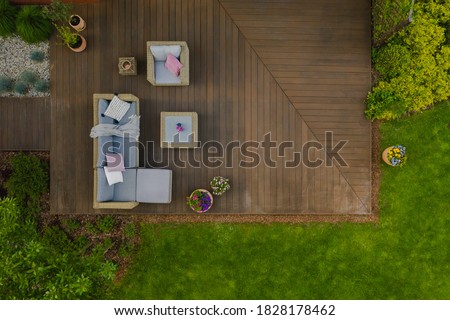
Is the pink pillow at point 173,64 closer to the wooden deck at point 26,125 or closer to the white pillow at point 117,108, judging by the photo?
the white pillow at point 117,108

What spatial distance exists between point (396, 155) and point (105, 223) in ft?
24.8

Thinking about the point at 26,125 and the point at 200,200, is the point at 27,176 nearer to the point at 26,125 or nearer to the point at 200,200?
the point at 26,125

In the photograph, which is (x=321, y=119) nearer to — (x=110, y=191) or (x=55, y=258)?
(x=110, y=191)

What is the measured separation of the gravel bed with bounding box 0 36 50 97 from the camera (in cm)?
963

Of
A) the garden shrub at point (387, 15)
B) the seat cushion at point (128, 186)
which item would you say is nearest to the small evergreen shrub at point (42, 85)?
the seat cushion at point (128, 186)

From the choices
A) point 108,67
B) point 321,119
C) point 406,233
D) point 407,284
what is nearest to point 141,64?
point 108,67

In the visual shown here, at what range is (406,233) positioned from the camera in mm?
9734

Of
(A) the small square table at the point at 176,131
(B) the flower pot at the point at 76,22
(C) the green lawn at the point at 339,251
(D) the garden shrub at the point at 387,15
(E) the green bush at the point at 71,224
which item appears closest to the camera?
(D) the garden shrub at the point at 387,15

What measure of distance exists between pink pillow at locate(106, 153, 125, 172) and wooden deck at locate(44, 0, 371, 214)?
758 millimetres

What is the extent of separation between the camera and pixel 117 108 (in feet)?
29.2

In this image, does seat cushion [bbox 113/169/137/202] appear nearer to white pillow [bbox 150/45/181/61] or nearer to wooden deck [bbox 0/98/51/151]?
wooden deck [bbox 0/98/51/151]

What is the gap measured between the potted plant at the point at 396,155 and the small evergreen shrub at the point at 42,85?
8811mm

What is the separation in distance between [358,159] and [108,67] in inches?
267

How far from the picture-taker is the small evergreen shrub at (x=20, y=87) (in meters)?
9.51
